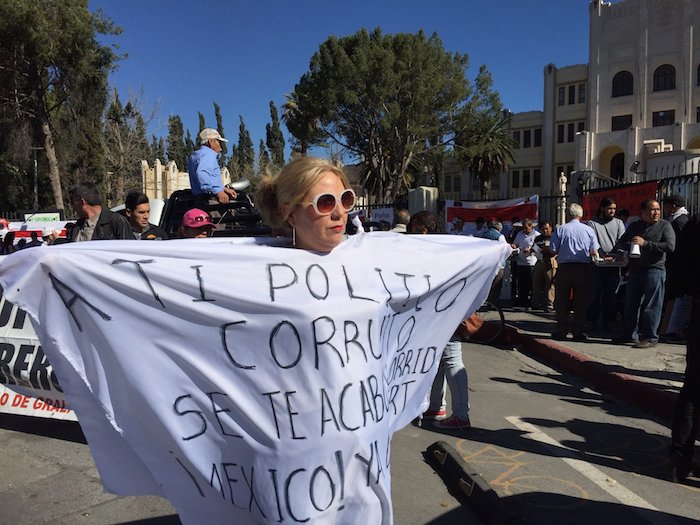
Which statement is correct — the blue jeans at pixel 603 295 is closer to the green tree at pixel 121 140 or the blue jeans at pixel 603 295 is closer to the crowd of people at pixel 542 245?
the crowd of people at pixel 542 245

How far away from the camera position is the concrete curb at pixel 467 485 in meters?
3.04

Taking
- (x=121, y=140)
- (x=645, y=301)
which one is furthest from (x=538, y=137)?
(x=645, y=301)

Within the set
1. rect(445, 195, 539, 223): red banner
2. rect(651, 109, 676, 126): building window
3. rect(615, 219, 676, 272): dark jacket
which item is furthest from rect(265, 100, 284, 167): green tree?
rect(615, 219, 676, 272): dark jacket

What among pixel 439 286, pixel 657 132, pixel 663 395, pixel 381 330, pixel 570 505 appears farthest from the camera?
pixel 657 132

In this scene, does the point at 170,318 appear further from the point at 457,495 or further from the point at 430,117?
the point at 430,117

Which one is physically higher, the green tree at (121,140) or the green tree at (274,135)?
the green tree at (274,135)

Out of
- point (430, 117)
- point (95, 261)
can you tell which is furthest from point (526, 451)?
point (430, 117)

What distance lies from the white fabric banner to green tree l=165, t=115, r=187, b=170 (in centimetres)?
4930

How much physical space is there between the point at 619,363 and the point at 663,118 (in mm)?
38481

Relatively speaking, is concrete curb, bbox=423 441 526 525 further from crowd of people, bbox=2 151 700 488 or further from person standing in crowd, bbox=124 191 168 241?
person standing in crowd, bbox=124 191 168 241

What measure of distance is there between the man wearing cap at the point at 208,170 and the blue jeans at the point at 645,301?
513 centimetres

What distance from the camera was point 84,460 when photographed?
412cm

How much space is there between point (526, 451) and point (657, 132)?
38472 millimetres

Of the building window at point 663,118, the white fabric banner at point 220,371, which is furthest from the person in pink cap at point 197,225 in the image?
the building window at point 663,118
